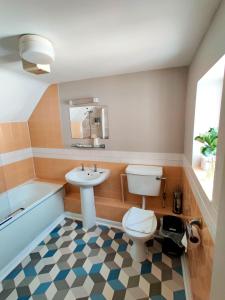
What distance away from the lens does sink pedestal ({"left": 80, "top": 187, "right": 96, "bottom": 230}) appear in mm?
2305

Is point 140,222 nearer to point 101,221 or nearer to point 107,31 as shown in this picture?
point 101,221

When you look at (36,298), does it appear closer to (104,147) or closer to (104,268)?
(104,268)

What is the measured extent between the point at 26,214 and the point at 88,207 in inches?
31.1

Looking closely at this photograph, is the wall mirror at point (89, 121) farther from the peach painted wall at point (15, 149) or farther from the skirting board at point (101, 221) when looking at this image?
the skirting board at point (101, 221)

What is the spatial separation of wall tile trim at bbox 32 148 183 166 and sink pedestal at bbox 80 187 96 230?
51 cm

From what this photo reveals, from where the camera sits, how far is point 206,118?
1455 mm

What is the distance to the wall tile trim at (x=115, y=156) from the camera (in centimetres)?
215

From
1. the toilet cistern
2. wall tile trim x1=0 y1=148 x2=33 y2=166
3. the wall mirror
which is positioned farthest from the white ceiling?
wall tile trim x1=0 y1=148 x2=33 y2=166

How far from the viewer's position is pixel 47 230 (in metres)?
2.34

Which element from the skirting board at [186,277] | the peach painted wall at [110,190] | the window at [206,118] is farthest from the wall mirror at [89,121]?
the skirting board at [186,277]

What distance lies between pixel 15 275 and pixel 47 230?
2.09 ft

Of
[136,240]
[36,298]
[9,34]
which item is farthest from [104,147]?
[36,298]

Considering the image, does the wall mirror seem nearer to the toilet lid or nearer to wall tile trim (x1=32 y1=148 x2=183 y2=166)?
wall tile trim (x1=32 y1=148 x2=183 y2=166)

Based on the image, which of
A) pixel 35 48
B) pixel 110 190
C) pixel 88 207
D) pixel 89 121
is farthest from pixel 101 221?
pixel 35 48
